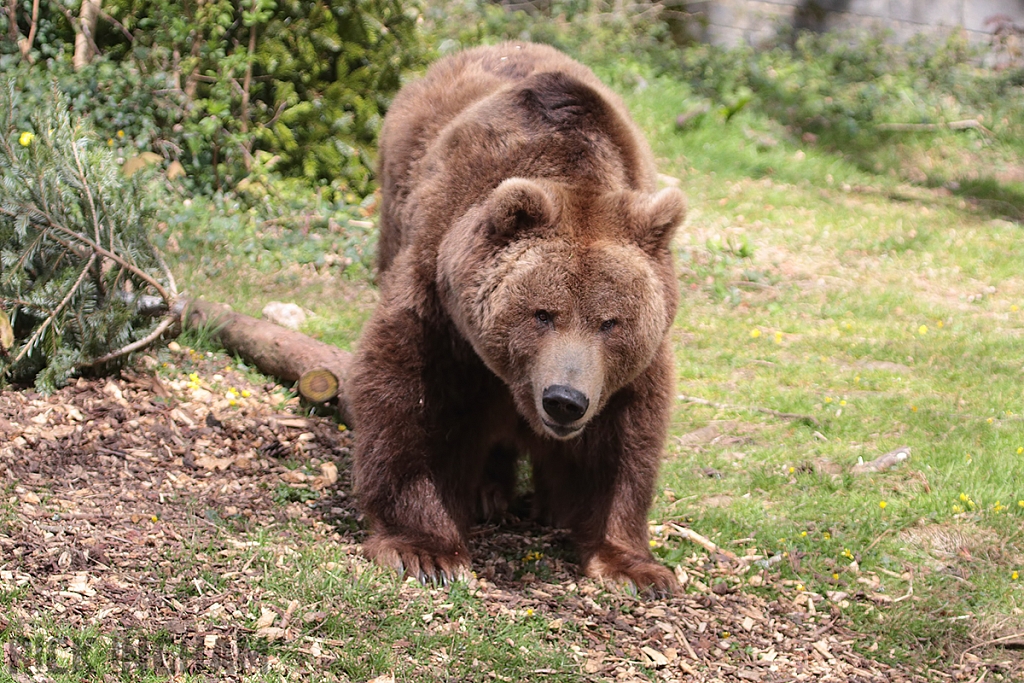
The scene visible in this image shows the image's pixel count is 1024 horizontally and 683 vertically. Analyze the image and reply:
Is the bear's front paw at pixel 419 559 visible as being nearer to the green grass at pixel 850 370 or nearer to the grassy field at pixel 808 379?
the grassy field at pixel 808 379

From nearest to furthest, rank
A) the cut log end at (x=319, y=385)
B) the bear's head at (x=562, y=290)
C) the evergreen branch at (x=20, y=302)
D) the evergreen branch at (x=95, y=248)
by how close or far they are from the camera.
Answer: the bear's head at (x=562, y=290) → the evergreen branch at (x=20, y=302) → the evergreen branch at (x=95, y=248) → the cut log end at (x=319, y=385)

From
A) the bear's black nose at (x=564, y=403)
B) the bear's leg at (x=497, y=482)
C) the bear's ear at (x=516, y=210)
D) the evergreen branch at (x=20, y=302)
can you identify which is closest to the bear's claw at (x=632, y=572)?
the bear's leg at (x=497, y=482)

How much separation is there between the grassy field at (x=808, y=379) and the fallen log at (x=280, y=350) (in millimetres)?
187

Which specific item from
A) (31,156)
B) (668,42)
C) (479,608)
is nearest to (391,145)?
(31,156)

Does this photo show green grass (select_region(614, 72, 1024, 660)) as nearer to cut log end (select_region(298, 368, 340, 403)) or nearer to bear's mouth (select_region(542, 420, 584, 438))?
bear's mouth (select_region(542, 420, 584, 438))

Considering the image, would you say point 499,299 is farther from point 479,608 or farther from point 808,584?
point 808,584

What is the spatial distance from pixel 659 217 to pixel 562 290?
498 mm

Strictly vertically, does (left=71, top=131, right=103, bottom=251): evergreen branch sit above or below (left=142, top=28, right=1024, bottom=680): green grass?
above

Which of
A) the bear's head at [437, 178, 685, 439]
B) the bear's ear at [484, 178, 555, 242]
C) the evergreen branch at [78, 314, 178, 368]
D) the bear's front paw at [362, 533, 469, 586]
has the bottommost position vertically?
the bear's front paw at [362, 533, 469, 586]

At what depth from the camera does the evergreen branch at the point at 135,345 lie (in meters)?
5.04

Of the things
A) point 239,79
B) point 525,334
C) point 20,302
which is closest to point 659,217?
point 525,334

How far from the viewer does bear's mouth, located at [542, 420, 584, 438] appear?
12.1ft

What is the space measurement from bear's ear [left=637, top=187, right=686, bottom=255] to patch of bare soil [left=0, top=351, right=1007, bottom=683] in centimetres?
147

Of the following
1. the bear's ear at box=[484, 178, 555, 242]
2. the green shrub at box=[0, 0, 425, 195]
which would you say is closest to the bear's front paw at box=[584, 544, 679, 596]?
the bear's ear at box=[484, 178, 555, 242]
